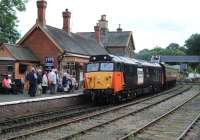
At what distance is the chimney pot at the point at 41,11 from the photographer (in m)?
37.6

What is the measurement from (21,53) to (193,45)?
276 feet

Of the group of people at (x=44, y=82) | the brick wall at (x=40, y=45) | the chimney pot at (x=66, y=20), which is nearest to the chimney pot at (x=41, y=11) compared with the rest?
the brick wall at (x=40, y=45)

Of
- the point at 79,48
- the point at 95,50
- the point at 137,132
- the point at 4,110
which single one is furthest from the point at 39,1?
the point at 137,132

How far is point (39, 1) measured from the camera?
123ft

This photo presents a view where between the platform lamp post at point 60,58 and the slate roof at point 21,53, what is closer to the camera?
the slate roof at point 21,53

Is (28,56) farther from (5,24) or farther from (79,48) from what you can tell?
(5,24)

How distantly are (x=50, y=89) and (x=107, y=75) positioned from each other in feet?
13.1

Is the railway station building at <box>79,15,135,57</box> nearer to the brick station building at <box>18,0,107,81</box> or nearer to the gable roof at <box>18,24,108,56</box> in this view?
the gable roof at <box>18,24,108,56</box>

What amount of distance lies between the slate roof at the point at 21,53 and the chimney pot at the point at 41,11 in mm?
2655

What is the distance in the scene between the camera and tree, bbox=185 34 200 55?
112 meters

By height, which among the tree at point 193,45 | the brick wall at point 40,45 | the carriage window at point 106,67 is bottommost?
the carriage window at point 106,67

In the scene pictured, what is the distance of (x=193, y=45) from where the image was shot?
114m

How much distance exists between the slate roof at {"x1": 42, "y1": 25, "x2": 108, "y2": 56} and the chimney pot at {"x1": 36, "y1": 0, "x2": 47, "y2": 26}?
0.62 metres

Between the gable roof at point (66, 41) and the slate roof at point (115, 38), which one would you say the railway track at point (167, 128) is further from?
the slate roof at point (115, 38)
